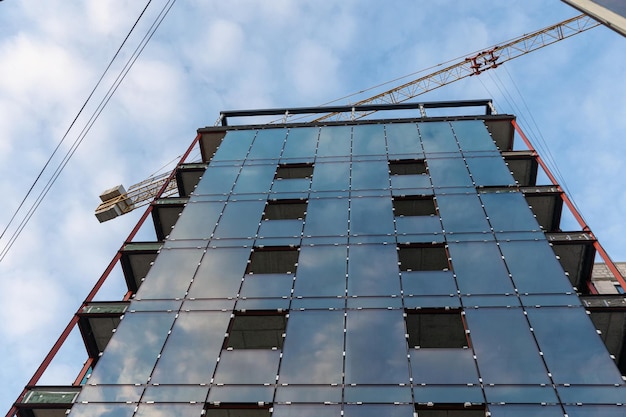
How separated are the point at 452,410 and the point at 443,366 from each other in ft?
5.35

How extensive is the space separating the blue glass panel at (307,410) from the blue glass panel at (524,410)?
5.14 meters

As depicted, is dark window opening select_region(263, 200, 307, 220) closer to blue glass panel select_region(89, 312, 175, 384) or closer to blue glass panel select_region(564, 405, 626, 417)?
blue glass panel select_region(89, 312, 175, 384)

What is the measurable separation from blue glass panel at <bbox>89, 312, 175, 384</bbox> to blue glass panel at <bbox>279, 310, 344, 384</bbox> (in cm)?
511

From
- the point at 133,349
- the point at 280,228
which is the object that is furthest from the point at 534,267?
the point at 133,349

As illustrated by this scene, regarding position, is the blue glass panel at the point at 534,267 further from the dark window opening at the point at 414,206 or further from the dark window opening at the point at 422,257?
the dark window opening at the point at 414,206

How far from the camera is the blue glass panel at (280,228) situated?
2792cm

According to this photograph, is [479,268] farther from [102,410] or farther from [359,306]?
[102,410]

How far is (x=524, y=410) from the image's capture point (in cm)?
1852

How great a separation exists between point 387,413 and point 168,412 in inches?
295

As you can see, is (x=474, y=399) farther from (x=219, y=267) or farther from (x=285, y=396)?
(x=219, y=267)

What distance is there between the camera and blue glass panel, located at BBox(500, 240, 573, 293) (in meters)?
23.2

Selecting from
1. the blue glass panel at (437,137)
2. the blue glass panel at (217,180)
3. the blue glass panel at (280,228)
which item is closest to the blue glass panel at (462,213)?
the blue glass panel at (437,137)

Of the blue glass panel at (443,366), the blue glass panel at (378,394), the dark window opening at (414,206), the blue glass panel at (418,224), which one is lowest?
the blue glass panel at (378,394)

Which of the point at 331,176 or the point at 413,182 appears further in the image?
the point at 331,176
